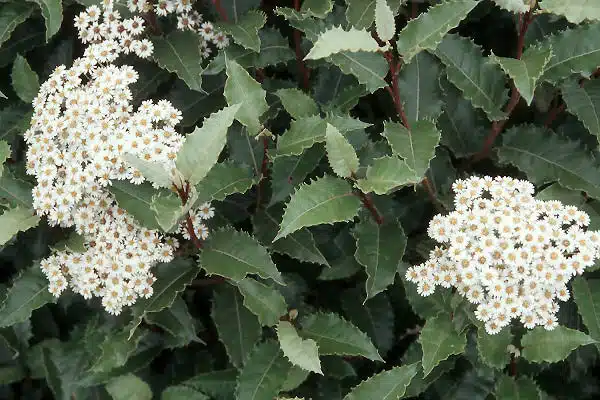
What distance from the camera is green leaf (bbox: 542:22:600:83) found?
2.03m

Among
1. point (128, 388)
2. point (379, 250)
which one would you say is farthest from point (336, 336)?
point (128, 388)

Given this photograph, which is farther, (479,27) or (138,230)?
(479,27)

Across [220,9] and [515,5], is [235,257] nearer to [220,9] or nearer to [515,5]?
[220,9]

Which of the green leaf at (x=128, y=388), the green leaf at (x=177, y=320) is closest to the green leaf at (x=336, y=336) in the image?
the green leaf at (x=177, y=320)

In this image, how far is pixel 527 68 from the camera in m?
1.89

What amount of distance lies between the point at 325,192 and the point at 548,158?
0.78m

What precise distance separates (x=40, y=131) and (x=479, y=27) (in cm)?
158

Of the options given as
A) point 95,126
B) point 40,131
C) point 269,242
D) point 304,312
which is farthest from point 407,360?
point 40,131

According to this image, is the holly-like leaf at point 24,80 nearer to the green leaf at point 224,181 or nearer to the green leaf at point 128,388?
the green leaf at point 224,181

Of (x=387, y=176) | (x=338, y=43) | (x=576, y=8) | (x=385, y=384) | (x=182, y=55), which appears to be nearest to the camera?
(x=338, y=43)

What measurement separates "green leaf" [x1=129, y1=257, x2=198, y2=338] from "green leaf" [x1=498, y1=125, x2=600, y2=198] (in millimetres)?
1040

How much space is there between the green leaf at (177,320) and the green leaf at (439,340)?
29.4 inches

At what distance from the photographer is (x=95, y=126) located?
202cm

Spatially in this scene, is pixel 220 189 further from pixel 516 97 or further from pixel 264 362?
pixel 516 97
